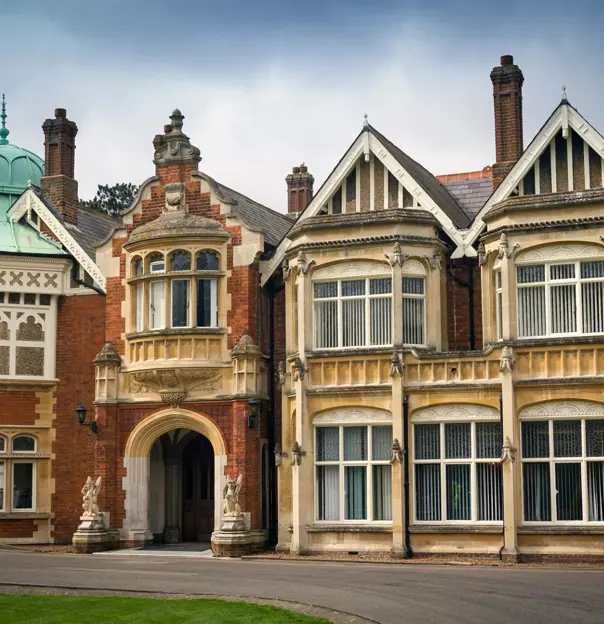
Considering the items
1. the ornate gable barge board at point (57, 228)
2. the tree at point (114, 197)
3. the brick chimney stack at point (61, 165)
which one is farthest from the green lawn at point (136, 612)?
the tree at point (114, 197)

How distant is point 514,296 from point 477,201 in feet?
22.6

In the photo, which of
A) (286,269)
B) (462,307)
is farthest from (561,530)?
(286,269)

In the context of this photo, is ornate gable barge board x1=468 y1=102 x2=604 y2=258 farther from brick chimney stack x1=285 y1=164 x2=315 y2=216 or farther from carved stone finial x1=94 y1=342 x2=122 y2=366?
brick chimney stack x1=285 y1=164 x2=315 y2=216

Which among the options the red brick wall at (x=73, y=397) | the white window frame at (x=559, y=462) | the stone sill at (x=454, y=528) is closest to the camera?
the white window frame at (x=559, y=462)

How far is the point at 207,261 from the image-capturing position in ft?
102

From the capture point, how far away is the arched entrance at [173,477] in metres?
Answer: 30.8

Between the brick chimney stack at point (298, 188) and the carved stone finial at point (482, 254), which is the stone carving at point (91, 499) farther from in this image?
the brick chimney stack at point (298, 188)

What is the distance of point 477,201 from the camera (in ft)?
110

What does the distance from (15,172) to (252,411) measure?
12.5 metres

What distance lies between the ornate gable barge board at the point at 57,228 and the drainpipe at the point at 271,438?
185 inches

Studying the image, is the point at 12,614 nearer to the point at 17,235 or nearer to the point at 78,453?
the point at 78,453

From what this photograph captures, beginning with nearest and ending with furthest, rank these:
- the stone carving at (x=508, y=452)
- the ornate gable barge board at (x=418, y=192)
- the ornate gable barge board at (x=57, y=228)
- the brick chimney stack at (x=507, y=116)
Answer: the stone carving at (x=508, y=452) → the ornate gable barge board at (x=418, y=192) → the brick chimney stack at (x=507, y=116) → the ornate gable barge board at (x=57, y=228)

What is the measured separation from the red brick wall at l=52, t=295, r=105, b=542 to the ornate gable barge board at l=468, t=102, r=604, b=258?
1191 cm

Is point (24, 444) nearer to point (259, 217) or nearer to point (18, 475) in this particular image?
point (18, 475)
